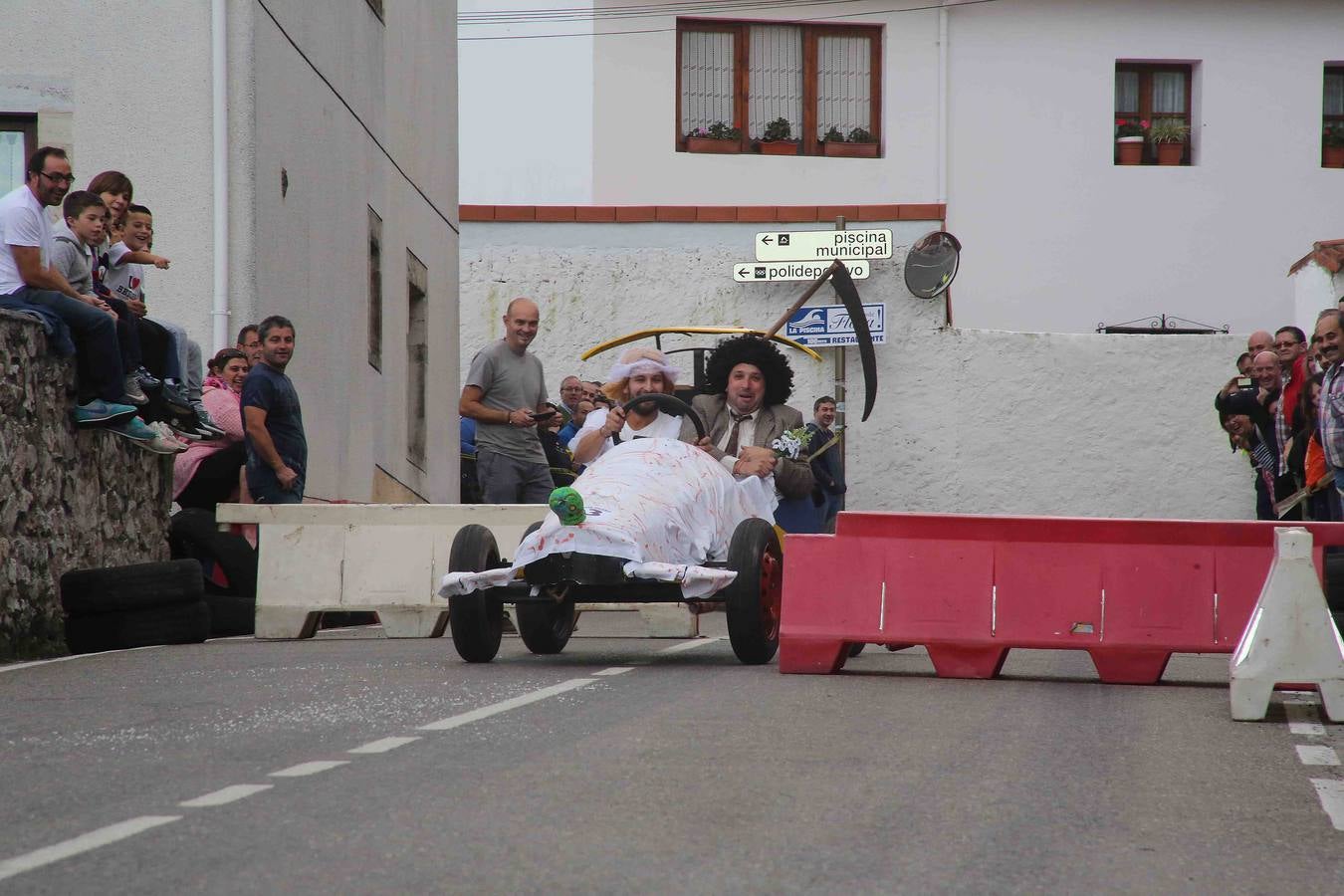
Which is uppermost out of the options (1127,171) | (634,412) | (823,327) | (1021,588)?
(1127,171)

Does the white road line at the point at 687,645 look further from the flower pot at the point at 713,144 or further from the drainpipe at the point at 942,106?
the drainpipe at the point at 942,106

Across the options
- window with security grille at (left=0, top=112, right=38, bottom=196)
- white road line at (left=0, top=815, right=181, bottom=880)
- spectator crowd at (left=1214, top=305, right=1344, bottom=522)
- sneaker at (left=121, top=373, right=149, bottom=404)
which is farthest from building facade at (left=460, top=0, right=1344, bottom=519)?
white road line at (left=0, top=815, right=181, bottom=880)

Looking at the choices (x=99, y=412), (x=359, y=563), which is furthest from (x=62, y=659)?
(x=359, y=563)

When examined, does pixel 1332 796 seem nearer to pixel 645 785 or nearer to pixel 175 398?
pixel 645 785

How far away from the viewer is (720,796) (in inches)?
235

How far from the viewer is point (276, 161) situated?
56.0ft

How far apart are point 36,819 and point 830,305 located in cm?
2018

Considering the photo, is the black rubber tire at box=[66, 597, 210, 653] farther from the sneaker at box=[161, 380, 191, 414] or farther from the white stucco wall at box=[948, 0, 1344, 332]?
the white stucco wall at box=[948, 0, 1344, 332]

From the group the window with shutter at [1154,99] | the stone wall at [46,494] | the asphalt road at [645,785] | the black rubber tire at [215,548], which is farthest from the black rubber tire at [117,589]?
the window with shutter at [1154,99]

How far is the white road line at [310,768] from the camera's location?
6.24 m

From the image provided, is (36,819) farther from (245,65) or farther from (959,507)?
(959,507)

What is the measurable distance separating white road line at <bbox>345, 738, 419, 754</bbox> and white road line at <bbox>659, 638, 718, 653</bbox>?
4868mm

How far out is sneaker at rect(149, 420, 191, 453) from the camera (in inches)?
550

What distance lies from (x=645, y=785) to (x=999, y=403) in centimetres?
2036
